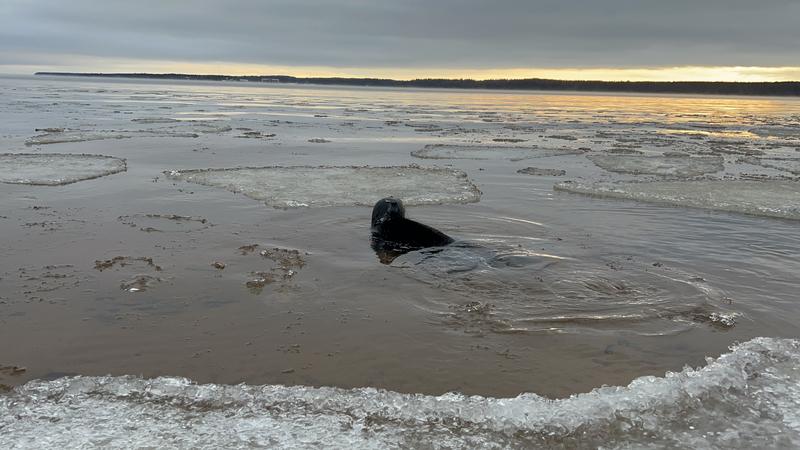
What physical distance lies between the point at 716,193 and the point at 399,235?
294 inches

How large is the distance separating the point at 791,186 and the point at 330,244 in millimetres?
10652

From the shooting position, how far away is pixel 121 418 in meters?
3.89

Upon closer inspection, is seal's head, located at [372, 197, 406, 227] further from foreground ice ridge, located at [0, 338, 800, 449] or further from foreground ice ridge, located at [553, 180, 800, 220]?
foreground ice ridge, located at [553, 180, 800, 220]

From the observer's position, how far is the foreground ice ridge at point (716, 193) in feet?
34.9

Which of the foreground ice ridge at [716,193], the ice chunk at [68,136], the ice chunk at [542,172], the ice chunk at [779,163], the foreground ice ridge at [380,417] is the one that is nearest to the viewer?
the foreground ice ridge at [380,417]

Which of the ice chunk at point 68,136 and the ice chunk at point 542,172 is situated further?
the ice chunk at point 68,136

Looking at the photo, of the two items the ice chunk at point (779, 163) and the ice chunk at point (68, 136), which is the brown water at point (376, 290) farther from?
the ice chunk at point (68, 136)

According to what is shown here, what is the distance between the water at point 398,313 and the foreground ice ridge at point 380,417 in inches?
0.7

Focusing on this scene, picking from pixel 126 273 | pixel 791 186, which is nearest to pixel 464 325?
pixel 126 273

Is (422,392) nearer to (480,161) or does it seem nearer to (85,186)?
(85,186)

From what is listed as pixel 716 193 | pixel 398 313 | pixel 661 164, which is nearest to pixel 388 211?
pixel 398 313

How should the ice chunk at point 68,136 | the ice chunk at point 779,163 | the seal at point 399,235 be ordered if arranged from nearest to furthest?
the seal at point 399,235 < the ice chunk at point 779,163 < the ice chunk at point 68,136

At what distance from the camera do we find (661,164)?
16.2 m

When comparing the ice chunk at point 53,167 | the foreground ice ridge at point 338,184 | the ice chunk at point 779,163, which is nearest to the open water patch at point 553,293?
the foreground ice ridge at point 338,184
